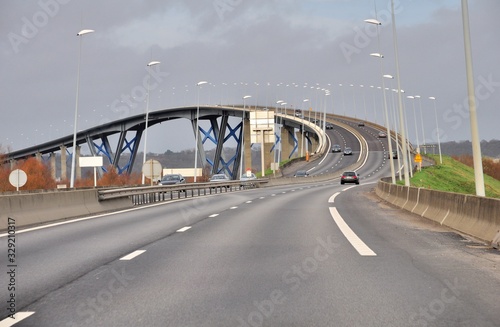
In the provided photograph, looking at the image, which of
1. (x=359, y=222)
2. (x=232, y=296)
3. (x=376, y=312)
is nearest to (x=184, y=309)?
(x=232, y=296)

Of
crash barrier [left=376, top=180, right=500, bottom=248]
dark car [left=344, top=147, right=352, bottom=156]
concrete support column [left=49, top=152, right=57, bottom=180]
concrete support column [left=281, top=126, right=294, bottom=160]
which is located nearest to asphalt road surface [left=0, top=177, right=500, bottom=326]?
crash barrier [left=376, top=180, right=500, bottom=248]

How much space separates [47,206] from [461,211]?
35.6 feet

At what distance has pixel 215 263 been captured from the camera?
9.29 m

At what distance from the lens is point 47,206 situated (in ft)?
60.8

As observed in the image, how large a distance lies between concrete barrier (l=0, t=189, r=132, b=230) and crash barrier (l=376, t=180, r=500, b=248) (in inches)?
402

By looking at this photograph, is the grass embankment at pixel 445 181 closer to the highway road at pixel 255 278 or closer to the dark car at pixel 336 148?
the dark car at pixel 336 148

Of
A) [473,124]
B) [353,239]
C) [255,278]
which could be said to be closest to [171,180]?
[473,124]

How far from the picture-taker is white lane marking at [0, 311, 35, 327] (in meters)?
5.63

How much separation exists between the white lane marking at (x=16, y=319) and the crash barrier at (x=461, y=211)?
26.8 feet

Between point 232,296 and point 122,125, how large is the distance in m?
120

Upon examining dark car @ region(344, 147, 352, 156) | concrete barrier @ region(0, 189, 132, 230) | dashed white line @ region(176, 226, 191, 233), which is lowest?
dashed white line @ region(176, 226, 191, 233)

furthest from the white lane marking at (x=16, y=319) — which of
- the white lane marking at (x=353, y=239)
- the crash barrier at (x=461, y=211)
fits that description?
the crash barrier at (x=461, y=211)

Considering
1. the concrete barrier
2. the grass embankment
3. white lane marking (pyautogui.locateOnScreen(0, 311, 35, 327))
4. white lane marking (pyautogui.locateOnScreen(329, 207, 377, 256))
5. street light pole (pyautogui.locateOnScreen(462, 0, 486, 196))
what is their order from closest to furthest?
white lane marking (pyautogui.locateOnScreen(0, 311, 35, 327)) < white lane marking (pyautogui.locateOnScreen(329, 207, 377, 256)) < street light pole (pyautogui.locateOnScreen(462, 0, 486, 196)) < the concrete barrier < the grass embankment

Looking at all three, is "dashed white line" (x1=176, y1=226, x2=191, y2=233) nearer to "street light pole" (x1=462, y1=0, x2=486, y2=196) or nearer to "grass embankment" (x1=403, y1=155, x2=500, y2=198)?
"street light pole" (x1=462, y1=0, x2=486, y2=196)
